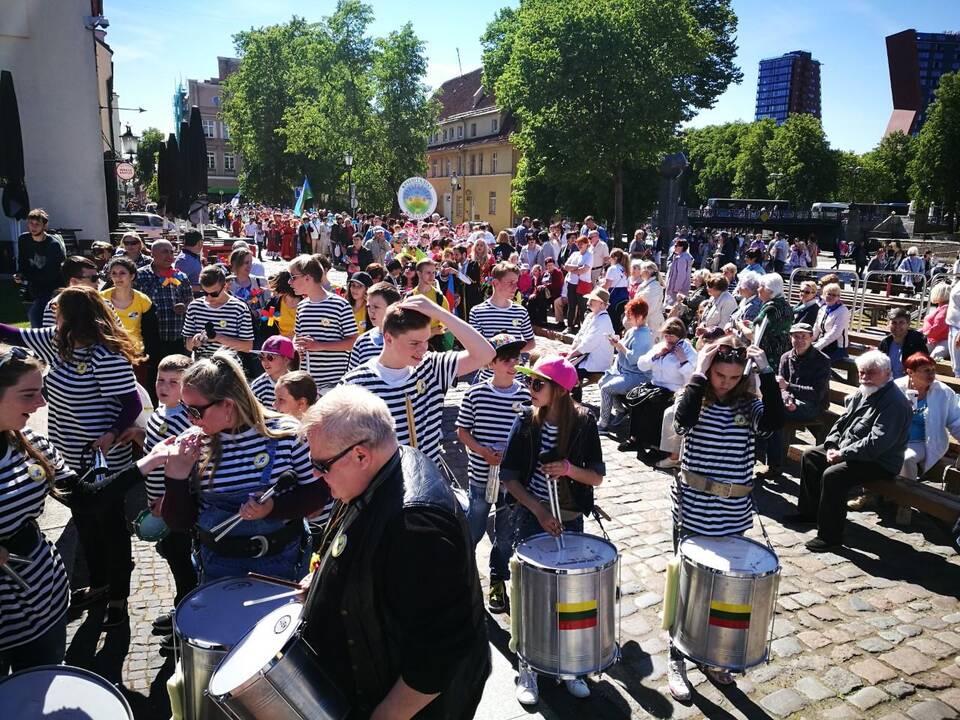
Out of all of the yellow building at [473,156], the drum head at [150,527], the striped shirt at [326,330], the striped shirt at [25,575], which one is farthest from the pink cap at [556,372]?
the yellow building at [473,156]

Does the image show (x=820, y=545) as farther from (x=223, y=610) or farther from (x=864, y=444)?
(x=223, y=610)

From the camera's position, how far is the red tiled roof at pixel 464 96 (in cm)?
6178

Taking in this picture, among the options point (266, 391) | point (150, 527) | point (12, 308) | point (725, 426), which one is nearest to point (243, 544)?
point (150, 527)

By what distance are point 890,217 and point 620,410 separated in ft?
183

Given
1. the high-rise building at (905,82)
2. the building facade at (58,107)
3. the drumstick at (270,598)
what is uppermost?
the high-rise building at (905,82)

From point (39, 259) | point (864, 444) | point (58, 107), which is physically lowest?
point (864, 444)

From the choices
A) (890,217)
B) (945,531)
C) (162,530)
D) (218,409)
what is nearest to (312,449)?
(218,409)

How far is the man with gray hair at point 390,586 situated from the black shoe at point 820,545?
470 cm

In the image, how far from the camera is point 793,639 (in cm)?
448

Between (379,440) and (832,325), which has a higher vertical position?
(379,440)

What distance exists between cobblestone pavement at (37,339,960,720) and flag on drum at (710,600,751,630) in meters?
0.58

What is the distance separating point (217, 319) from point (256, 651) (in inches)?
→ 206

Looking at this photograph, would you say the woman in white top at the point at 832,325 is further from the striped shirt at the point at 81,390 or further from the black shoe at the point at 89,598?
the black shoe at the point at 89,598

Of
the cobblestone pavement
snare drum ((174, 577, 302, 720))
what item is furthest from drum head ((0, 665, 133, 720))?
the cobblestone pavement
